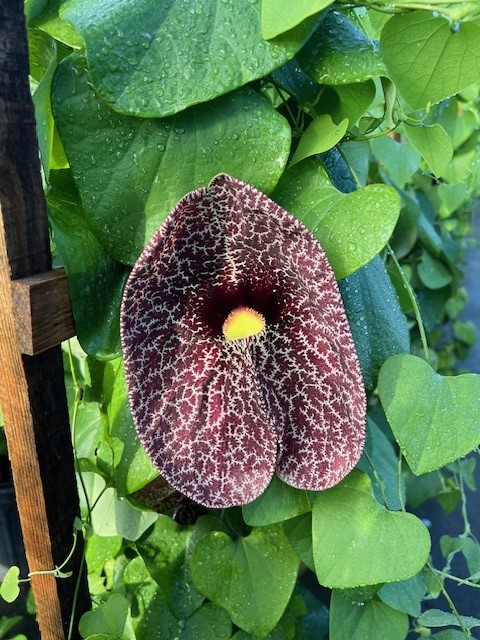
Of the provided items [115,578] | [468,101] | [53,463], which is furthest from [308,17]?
[468,101]

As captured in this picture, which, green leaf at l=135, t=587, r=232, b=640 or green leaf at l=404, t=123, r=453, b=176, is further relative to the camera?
green leaf at l=135, t=587, r=232, b=640

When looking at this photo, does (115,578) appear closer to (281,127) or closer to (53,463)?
(53,463)

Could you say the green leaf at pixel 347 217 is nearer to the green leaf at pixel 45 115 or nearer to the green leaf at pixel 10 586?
the green leaf at pixel 45 115

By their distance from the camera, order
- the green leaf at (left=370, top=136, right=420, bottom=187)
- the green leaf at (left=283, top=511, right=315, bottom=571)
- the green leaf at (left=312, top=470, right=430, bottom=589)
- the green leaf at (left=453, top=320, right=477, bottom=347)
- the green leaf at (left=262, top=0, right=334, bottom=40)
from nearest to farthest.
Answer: the green leaf at (left=262, top=0, right=334, bottom=40) < the green leaf at (left=312, top=470, right=430, bottom=589) < the green leaf at (left=283, top=511, right=315, bottom=571) < the green leaf at (left=370, top=136, right=420, bottom=187) < the green leaf at (left=453, top=320, right=477, bottom=347)

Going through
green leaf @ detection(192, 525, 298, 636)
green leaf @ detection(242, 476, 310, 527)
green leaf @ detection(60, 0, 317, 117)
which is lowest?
green leaf @ detection(192, 525, 298, 636)

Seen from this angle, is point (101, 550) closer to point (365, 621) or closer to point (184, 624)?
point (184, 624)

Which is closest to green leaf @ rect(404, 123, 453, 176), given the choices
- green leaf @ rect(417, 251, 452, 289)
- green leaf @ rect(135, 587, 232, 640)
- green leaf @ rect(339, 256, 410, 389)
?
green leaf @ rect(339, 256, 410, 389)

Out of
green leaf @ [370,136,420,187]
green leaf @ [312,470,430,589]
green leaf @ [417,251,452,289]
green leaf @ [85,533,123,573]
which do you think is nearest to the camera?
green leaf @ [312,470,430,589]

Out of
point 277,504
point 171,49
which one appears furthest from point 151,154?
point 277,504

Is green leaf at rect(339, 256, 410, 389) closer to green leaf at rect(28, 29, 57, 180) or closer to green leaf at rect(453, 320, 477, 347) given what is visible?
green leaf at rect(28, 29, 57, 180)
